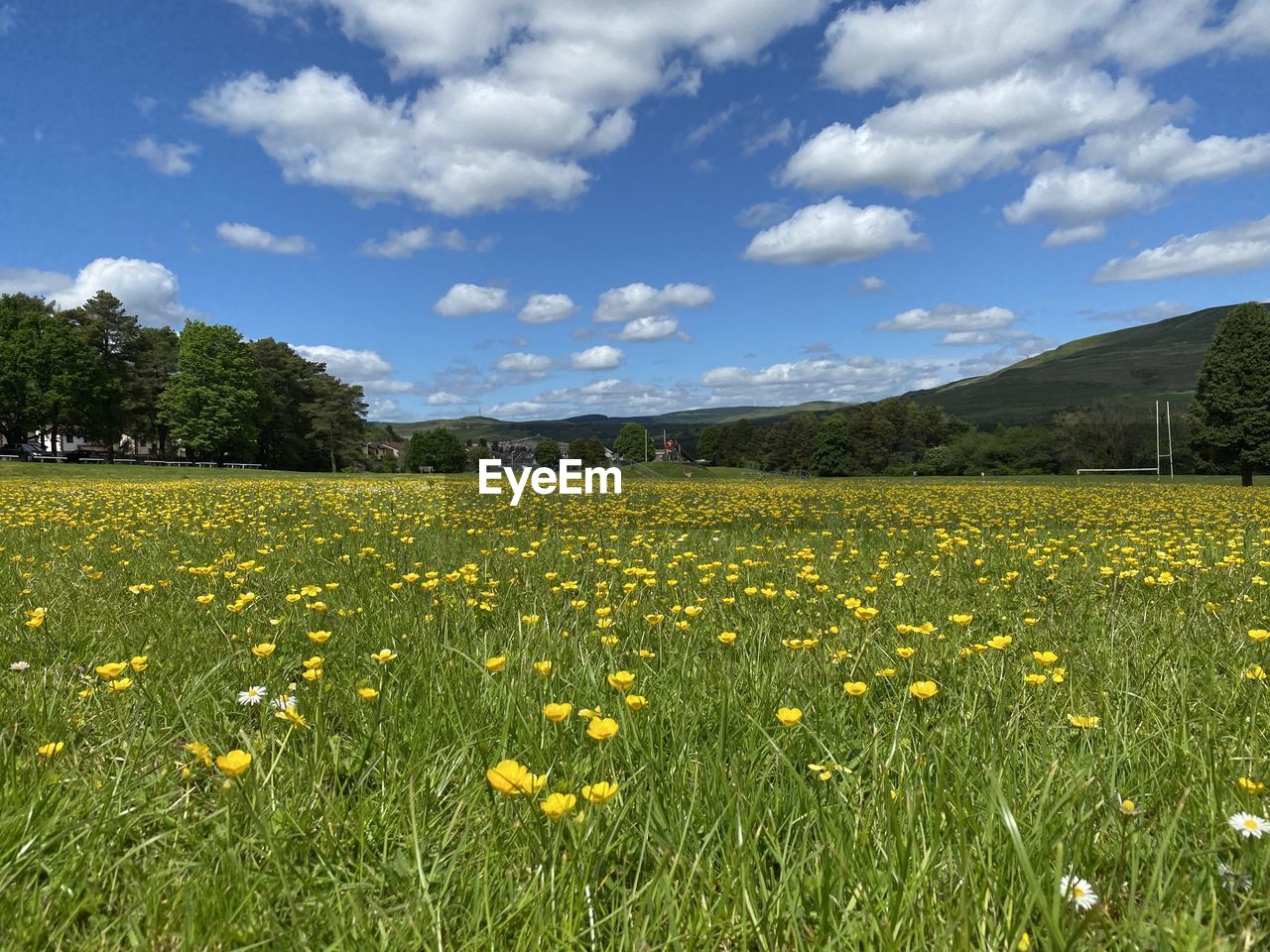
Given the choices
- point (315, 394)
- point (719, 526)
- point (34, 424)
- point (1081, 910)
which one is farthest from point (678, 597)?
point (315, 394)

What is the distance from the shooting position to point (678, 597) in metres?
4.31

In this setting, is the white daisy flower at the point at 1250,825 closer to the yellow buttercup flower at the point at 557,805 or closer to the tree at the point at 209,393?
the yellow buttercup flower at the point at 557,805

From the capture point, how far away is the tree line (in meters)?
48.9

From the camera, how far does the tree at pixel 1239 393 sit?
28562mm

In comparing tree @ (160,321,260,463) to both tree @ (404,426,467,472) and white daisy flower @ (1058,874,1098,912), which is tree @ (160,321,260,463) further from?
white daisy flower @ (1058,874,1098,912)

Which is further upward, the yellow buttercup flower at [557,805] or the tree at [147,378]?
the tree at [147,378]

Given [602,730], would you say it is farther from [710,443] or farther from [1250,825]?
[710,443]

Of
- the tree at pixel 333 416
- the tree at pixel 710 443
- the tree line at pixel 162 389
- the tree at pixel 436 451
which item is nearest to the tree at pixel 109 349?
the tree line at pixel 162 389

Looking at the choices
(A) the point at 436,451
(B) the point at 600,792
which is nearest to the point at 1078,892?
(B) the point at 600,792

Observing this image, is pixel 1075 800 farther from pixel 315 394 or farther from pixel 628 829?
pixel 315 394

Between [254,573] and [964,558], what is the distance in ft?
18.9

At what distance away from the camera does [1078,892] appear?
51.2 inches

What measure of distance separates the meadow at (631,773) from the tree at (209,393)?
194 ft

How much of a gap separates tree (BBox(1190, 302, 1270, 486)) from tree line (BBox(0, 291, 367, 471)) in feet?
208
